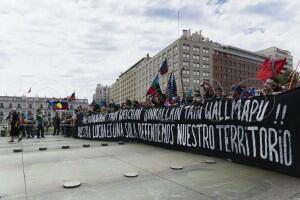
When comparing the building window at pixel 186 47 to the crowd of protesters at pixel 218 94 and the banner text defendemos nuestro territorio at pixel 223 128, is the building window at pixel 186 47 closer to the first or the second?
the crowd of protesters at pixel 218 94

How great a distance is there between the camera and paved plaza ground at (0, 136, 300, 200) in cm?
375

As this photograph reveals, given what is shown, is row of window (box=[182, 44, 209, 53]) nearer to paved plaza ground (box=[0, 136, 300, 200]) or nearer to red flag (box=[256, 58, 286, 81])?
red flag (box=[256, 58, 286, 81])

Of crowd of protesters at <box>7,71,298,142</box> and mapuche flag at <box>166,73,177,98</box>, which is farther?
mapuche flag at <box>166,73,177,98</box>

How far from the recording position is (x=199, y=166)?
18.4ft

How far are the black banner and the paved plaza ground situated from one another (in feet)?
0.93

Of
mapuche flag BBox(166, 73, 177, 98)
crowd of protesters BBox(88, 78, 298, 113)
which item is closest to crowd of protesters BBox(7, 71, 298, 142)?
crowd of protesters BBox(88, 78, 298, 113)

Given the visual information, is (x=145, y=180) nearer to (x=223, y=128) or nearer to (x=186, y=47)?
(x=223, y=128)

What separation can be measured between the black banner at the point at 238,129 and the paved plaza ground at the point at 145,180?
0.28 m

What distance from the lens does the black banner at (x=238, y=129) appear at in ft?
15.4

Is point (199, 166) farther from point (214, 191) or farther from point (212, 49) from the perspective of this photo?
point (212, 49)

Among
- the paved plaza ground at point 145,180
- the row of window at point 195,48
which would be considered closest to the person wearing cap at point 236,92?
the paved plaza ground at point 145,180

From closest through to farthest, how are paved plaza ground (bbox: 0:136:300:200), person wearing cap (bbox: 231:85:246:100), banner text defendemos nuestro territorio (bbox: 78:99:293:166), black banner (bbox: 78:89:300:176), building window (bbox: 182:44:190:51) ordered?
paved plaza ground (bbox: 0:136:300:200), black banner (bbox: 78:89:300:176), banner text defendemos nuestro territorio (bbox: 78:99:293:166), person wearing cap (bbox: 231:85:246:100), building window (bbox: 182:44:190:51)

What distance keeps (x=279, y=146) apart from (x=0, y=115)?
110340 mm

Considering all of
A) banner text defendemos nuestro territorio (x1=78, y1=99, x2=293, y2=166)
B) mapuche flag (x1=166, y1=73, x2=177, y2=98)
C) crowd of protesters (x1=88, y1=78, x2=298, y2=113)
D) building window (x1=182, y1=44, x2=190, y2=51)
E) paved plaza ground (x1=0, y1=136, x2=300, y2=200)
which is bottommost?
paved plaza ground (x1=0, y1=136, x2=300, y2=200)
